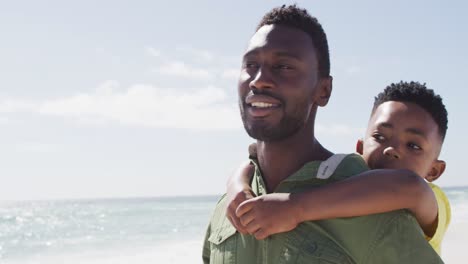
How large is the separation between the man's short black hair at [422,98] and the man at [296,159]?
0.75m

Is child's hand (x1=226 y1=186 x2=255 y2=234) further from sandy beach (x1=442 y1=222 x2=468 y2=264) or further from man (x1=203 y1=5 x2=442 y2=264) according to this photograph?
sandy beach (x1=442 y1=222 x2=468 y2=264)

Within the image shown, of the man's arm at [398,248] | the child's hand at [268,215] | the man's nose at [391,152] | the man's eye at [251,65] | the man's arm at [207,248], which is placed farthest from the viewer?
the man's nose at [391,152]

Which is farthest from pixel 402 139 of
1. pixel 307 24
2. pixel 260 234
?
pixel 260 234

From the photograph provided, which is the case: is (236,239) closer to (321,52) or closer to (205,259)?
(205,259)

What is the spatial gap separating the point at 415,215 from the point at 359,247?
0.28 meters

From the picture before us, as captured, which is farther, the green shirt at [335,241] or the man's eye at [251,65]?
the man's eye at [251,65]

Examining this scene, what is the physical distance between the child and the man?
0.05m

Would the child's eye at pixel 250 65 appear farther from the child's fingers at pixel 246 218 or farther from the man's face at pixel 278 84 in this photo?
the child's fingers at pixel 246 218

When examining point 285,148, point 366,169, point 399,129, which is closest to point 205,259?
point 285,148

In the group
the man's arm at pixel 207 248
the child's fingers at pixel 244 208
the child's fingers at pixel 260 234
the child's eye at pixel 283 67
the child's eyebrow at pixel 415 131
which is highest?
the child's eye at pixel 283 67

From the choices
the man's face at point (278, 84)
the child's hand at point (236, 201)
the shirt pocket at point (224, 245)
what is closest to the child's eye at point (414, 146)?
the man's face at point (278, 84)

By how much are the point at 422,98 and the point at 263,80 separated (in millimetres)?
1051

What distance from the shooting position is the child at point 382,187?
1.95 meters

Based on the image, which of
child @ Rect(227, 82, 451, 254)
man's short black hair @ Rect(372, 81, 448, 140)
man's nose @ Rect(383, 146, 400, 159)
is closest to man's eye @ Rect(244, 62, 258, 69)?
child @ Rect(227, 82, 451, 254)
